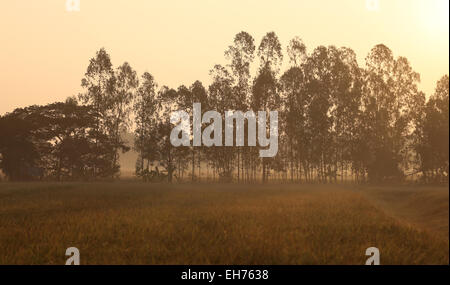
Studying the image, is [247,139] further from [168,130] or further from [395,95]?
[395,95]

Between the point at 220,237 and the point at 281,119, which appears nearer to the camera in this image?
the point at 220,237

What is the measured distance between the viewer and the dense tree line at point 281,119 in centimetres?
5700

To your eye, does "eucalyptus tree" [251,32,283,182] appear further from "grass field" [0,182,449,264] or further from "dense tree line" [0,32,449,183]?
"grass field" [0,182,449,264]

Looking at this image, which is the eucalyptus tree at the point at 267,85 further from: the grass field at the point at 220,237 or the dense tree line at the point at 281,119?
the grass field at the point at 220,237

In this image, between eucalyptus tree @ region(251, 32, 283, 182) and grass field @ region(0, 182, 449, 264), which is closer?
grass field @ region(0, 182, 449, 264)

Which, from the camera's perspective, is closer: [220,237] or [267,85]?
[220,237]

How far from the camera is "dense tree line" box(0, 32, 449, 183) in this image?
57.0 meters

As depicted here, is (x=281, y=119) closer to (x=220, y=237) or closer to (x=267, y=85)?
(x=267, y=85)

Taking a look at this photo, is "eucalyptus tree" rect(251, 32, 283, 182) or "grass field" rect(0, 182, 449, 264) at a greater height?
"eucalyptus tree" rect(251, 32, 283, 182)

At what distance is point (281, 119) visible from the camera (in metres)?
64.7

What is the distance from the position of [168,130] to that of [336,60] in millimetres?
28150

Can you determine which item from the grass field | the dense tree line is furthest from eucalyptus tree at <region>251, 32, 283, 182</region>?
the grass field

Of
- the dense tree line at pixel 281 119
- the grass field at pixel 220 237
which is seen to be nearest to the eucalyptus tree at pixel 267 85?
the dense tree line at pixel 281 119

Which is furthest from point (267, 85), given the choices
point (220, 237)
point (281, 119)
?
point (220, 237)
